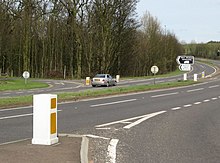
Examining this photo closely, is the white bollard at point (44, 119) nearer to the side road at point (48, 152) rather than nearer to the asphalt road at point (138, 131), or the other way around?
the side road at point (48, 152)

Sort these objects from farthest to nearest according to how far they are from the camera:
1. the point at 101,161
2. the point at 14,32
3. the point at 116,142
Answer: the point at 14,32
the point at 116,142
the point at 101,161

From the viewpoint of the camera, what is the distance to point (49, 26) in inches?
2581

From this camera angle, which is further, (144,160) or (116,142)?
(116,142)

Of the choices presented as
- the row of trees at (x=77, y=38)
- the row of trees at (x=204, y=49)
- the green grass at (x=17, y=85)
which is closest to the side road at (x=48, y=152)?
the green grass at (x=17, y=85)

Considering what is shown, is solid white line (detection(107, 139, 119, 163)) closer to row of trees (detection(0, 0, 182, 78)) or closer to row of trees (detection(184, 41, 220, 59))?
row of trees (detection(0, 0, 182, 78))

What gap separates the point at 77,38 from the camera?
5925cm

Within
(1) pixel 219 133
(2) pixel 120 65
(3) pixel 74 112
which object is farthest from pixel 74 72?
(1) pixel 219 133

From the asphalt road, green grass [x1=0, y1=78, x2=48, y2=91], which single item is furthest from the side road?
green grass [x1=0, y1=78, x2=48, y2=91]

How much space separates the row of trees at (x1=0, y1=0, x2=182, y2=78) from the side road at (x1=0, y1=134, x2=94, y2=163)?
44.1 meters

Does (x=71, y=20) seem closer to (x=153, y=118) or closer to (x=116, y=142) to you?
(x=153, y=118)

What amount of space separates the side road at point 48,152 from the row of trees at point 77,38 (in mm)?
44067

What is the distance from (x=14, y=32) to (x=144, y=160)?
56.4 metres

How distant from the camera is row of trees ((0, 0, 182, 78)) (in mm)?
56438

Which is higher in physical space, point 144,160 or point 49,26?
point 49,26
